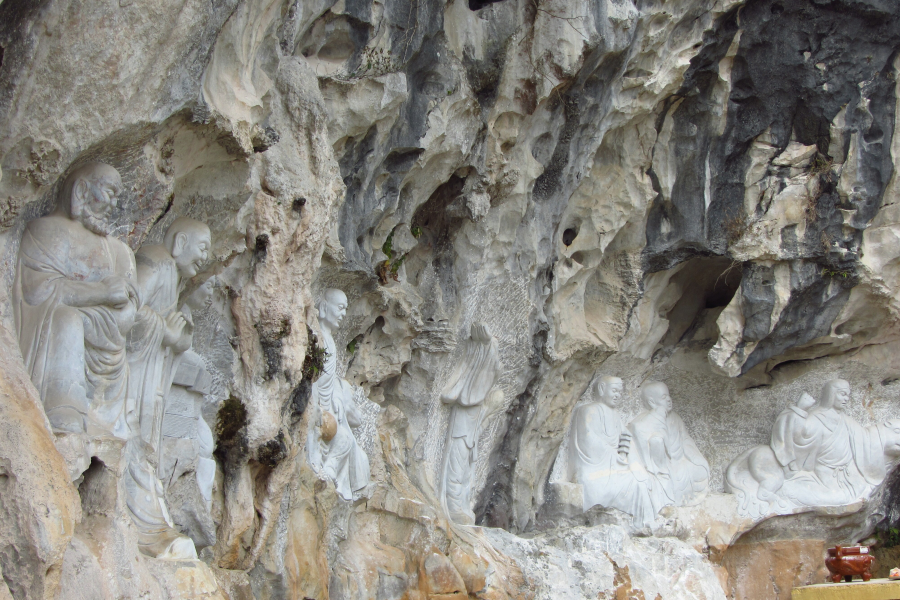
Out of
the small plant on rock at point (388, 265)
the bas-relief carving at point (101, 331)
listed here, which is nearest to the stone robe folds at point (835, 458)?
the small plant on rock at point (388, 265)

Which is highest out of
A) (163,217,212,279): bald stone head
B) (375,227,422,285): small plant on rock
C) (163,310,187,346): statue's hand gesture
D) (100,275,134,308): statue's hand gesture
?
(375,227,422,285): small plant on rock

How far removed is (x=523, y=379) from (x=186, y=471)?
420 centimetres

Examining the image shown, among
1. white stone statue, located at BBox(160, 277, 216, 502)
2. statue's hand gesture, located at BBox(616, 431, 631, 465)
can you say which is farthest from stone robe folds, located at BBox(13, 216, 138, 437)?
statue's hand gesture, located at BBox(616, 431, 631, 465)

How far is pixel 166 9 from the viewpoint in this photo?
4.01 m

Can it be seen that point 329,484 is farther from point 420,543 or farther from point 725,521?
point 725,521

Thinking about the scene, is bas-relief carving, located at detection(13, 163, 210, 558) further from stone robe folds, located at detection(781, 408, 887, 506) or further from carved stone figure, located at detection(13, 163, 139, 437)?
stone robe folds, located at detection(781, 408, 887, 506)

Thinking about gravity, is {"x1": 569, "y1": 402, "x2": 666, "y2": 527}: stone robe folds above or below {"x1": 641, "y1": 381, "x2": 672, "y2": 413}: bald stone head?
below

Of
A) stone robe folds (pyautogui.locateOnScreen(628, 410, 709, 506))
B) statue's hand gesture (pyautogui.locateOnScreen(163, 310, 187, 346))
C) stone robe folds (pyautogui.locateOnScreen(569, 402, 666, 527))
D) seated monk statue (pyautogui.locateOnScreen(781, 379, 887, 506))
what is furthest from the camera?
seated monk statue (pyautogui.locateOnScreen(781, 379, 887, 506))

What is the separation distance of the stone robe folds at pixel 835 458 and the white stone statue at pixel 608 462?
1.61 m

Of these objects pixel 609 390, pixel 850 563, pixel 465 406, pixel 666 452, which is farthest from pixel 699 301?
pixel 465 406

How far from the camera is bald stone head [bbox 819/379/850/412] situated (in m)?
9.44

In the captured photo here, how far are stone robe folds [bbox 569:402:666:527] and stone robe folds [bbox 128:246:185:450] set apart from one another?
16.7ft

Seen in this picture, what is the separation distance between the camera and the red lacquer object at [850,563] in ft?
25.8

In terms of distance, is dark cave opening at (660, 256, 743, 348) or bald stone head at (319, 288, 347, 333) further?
dark cave opening at (660, 256, 743, 348)
